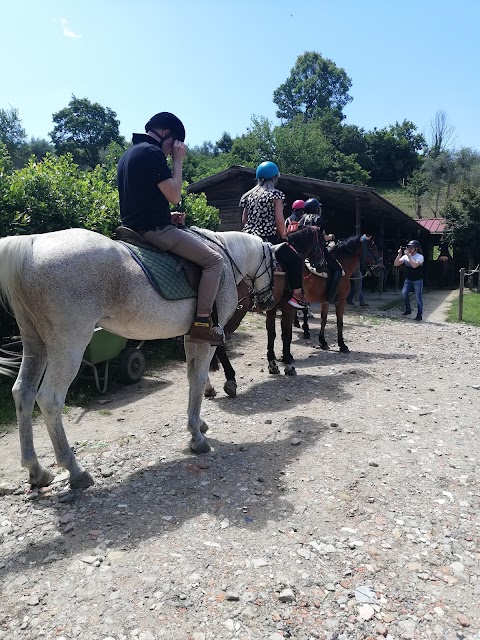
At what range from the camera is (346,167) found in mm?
48938

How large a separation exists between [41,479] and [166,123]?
3304mm

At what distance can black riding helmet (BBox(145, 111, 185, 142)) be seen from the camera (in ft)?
13.8

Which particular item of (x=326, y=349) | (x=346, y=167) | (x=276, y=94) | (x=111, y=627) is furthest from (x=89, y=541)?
(x=276, y=94)

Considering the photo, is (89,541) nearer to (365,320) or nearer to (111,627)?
(111,627)

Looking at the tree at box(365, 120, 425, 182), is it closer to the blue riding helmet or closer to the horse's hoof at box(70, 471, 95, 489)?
the blue riding helmet

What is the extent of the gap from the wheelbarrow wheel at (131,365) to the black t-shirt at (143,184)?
11.0 feet

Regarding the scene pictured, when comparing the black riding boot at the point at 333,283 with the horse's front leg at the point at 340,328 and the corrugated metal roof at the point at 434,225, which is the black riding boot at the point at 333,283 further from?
the corrugated metal roof at the point at 434,225

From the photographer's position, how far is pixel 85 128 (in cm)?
7488

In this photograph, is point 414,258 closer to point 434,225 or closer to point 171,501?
point 171,501

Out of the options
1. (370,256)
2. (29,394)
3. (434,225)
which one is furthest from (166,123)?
(434,225)

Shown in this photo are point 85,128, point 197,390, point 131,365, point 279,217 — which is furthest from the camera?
point 85,128

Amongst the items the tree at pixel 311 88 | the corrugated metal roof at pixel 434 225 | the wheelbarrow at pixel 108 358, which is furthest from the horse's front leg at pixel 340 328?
the tree at pixel 311 88

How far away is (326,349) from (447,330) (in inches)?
168

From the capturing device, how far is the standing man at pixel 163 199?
3.94 m
